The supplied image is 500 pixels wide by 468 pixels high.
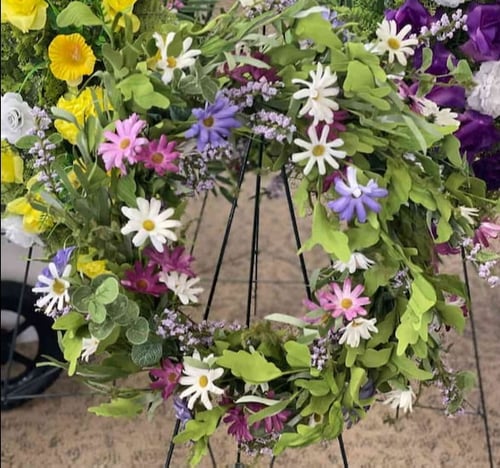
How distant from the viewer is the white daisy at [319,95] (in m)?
0.66

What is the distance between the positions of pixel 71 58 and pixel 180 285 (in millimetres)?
223

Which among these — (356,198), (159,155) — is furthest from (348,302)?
(159,155)

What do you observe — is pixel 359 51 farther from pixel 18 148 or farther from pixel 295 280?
pixel 295 280

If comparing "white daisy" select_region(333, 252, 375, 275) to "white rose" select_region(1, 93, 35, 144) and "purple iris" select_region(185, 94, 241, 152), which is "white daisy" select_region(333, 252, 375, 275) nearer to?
"purple iris" select_region(185, 94, 241, 152)

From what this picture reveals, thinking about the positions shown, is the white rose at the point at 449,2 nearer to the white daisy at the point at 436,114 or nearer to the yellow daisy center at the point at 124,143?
the white daisy at the point at 436,114

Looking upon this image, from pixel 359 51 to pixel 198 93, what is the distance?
0.14 meters

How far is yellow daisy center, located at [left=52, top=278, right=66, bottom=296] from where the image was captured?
0.68 metres

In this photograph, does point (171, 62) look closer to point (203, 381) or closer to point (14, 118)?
point (14, 118)

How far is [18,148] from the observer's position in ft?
2.42

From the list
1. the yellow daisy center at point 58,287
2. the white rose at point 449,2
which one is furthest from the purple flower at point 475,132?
the yellow daisy center at point 58,287

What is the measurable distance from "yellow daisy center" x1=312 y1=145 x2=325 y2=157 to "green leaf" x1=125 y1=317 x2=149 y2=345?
202 mm

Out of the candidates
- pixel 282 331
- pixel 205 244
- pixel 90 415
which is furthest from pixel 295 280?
pixel 282 331

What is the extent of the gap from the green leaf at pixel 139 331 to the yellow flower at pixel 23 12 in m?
0.27

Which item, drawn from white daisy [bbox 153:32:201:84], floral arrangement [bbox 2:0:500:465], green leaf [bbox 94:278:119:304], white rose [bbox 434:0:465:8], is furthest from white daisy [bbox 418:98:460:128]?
green leaf [bbox 94:278:119:304]
